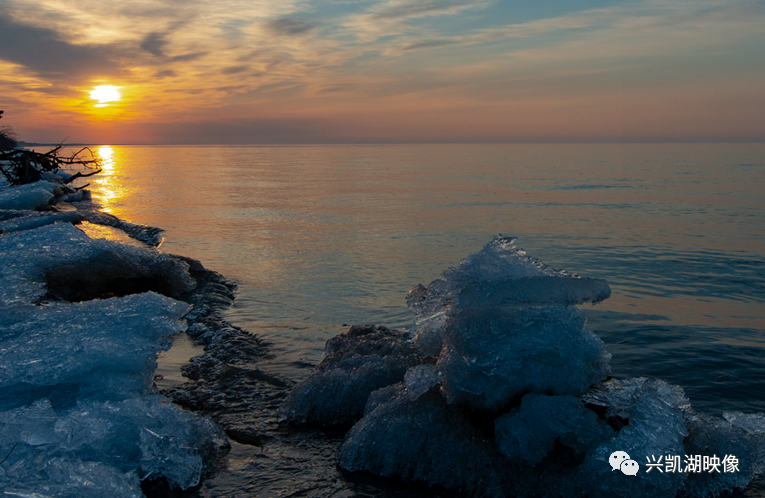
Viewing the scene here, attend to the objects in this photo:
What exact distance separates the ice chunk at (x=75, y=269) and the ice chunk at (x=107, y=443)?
282cm

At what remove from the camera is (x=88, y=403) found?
3.92 m

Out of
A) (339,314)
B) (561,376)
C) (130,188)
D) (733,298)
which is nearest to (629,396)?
(561,376)

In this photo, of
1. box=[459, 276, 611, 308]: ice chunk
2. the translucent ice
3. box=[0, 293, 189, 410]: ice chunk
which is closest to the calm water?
box=[0, 293, 189, 410]: ice chunk

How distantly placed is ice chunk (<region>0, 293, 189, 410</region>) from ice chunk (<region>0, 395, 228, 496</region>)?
36 cm

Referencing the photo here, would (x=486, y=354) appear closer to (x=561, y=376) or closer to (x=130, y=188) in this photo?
(x=561, y=376)

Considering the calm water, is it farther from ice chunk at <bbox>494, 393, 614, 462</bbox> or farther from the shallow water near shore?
ice chunk at <bbox>494, 393, 614, 462</bbox>

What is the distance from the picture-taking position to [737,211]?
66.0 ft

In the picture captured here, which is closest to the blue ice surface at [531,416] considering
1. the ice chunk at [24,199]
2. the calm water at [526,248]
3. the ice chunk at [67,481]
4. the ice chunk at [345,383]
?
the ice chunk at [345,383]

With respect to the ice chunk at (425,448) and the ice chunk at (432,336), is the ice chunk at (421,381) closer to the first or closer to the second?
the ice chunk at (425,448)

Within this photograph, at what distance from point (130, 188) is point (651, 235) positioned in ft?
99.8

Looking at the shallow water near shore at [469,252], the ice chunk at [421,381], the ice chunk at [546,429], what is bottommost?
the shallow water near shore at [469,252]

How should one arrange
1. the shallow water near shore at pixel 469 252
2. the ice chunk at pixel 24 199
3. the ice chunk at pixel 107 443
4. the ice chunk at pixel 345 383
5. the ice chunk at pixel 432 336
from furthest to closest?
the ice chunk at pixel 24 199 < the shallow water near shore at pixel 469 252 < the ice chunk at pixel 432 336 < the ice chunk at pixel 345 383 < the ice chunk at pixel 107 443

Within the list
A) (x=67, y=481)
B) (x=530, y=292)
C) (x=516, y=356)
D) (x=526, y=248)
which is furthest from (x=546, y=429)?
(x=526, y=248)

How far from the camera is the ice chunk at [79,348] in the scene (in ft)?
13.6
